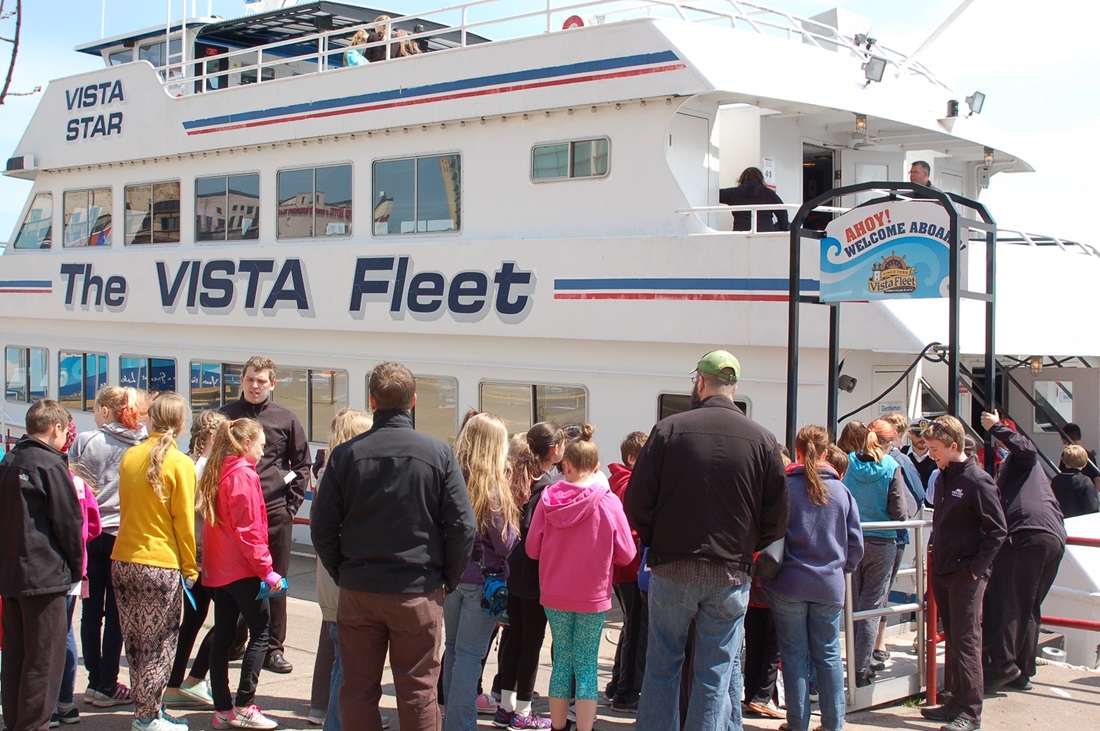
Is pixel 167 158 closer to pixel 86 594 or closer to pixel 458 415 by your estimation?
pixel 458 415

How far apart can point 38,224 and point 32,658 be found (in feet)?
36.4

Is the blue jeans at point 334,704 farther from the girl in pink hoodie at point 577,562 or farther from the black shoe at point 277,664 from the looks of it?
the black shoe at point 277,664

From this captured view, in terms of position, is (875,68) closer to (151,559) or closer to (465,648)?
(465,648)

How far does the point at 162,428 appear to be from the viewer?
16.9 ft

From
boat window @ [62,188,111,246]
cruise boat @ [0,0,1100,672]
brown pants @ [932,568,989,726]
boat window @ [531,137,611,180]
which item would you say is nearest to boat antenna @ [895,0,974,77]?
cruise boat @ [0,0,1100,672]

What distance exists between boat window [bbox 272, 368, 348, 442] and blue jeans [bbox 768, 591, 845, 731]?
6816mm

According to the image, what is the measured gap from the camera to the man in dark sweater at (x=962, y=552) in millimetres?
5348

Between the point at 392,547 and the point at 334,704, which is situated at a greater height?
the point at 392,547

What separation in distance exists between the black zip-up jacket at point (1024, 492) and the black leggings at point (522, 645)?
2.87 metres

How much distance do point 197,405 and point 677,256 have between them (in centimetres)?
638

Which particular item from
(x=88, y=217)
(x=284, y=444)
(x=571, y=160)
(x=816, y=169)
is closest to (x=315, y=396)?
(x=571, y=160)

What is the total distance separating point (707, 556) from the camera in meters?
4.32

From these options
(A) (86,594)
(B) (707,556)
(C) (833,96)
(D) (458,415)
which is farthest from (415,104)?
(B) (707,556)

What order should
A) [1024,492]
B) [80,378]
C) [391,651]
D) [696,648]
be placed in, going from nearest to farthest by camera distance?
[391,651], [696,648], [1024,492], [80,378]
